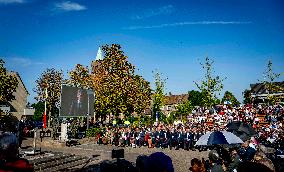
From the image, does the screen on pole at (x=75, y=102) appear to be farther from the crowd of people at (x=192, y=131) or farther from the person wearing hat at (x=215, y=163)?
the person wearing hat at (x=215, y=163)

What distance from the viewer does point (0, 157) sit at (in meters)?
4.38

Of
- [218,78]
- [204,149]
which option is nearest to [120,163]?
[204,149]

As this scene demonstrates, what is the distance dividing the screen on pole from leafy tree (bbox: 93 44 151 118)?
8.99 metres

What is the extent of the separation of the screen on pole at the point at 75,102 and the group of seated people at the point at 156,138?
3.13 metres

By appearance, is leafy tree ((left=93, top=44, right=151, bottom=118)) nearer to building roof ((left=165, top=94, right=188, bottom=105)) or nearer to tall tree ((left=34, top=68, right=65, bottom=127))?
tall tree ((left=34, top=68, right=65, bottom=127))

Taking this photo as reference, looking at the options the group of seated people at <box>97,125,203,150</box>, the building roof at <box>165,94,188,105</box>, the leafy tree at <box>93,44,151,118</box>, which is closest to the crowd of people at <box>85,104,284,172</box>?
the group of seated people at <box>97,125,203,150</box>

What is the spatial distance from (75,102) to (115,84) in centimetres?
1188

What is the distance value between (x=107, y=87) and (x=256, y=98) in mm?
49676

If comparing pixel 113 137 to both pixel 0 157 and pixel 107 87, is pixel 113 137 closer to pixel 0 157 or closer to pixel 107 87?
pixel 107 87

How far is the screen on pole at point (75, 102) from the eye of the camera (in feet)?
81.9

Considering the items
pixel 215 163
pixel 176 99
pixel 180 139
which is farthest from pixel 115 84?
pixel 176 99

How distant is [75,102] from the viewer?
26.4 metres

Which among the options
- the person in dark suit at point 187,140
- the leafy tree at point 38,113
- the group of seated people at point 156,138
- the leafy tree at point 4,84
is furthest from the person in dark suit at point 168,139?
the leafy tree at point 38,113

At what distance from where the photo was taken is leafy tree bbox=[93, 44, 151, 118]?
3759 cm
